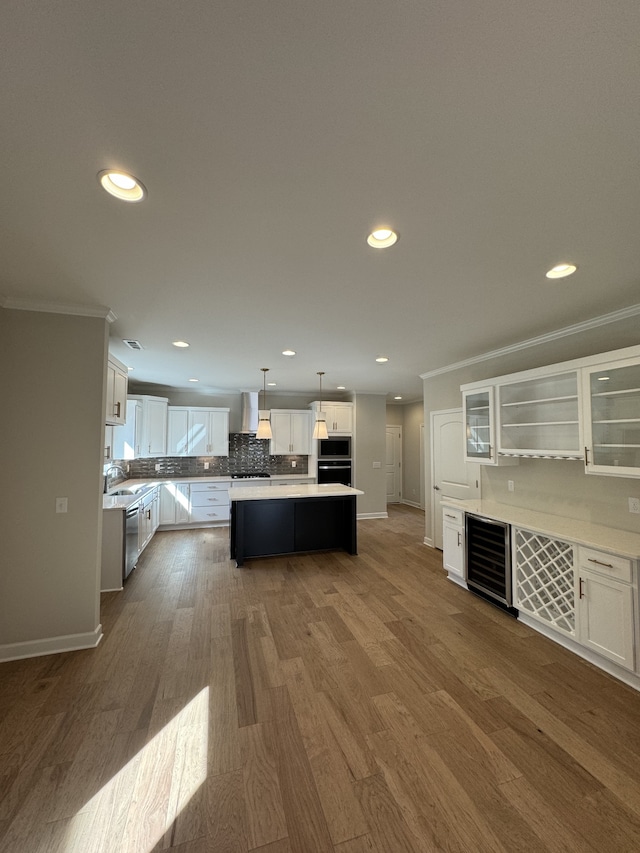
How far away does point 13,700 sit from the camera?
2.10m

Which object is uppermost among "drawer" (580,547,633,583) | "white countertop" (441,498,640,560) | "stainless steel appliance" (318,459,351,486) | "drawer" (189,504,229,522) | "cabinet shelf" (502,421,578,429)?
"cabinet shelf" (502,421,578,429)

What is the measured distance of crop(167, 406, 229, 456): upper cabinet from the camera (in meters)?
6.33

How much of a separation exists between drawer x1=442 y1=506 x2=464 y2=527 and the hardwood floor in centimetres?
94

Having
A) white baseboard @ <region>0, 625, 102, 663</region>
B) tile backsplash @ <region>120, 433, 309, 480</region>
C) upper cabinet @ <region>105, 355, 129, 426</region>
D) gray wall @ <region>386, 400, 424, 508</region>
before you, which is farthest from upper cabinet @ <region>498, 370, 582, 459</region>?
tile backsplash @ <region>120, 433, 309, 480</region>

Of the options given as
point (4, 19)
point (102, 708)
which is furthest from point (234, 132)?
point (102, 708)

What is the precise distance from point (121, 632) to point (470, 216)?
12.8 ft

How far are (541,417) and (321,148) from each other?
10.6ft

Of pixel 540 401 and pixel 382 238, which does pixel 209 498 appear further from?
pixel 382 238

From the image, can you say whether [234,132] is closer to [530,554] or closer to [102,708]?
[102,708]

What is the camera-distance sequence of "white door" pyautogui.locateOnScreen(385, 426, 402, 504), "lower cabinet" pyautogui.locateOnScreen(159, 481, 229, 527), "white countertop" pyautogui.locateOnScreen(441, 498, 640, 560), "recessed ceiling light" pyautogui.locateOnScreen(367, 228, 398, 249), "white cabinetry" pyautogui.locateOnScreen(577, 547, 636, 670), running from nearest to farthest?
"recessed ceiling light" pyautogui.locateOnScreen(367, 228, 398, 249), "white cabinetry" pyautogui.locateOnScreen(577, 547, 636, 670), "white countertop" pyautogui.locateOnScreen(441, 498, 640, 560), "lower cabinet" pyautogui.locateOnScreen(159, 481, 229, 527), "white door" pyautogui.locateOnScreen(385, 426, 402, 504)

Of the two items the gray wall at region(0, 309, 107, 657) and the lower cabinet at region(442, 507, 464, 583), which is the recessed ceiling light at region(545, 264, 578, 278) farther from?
the gray wall at region(0, 309, 107, 657)

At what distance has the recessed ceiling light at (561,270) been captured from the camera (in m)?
2.01

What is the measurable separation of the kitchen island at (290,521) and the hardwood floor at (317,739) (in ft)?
4.71

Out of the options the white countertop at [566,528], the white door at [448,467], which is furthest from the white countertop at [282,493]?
the white countertop at [566,528]
